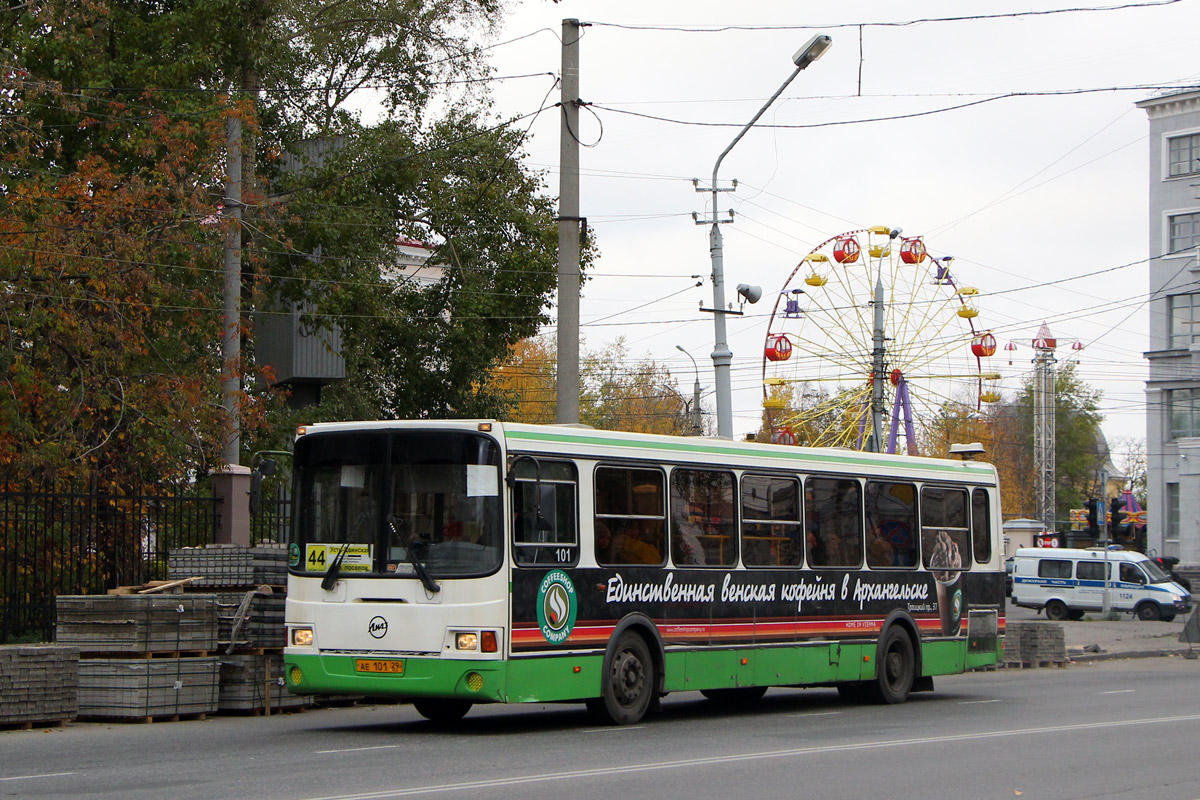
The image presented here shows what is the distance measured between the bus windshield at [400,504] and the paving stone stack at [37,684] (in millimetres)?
2502

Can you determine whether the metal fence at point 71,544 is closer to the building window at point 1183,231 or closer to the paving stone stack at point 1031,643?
the paving stone stack at point 1031,643

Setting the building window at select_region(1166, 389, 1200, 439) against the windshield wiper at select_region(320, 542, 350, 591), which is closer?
the windshield wiper at select_region(320, 542, 350, 591)

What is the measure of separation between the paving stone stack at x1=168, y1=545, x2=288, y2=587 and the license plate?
3652 millimetres

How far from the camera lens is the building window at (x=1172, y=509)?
63188 millimetres

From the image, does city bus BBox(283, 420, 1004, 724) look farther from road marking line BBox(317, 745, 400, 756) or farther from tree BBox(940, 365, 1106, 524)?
tree BBox(940, 365, 1106, 524)

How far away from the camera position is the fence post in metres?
21.3

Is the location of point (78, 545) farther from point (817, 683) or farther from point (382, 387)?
point (382, 387)

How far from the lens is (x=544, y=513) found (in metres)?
13.4

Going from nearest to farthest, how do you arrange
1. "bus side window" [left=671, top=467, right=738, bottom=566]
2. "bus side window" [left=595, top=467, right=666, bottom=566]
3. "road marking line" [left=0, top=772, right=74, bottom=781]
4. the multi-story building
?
"road marking line" [left=0, top=772, right=74, bottom=781]
"bus side window" [left=595, top=467, right=666, bottom=566]
"bus side window" [left=671, top=467, right=738, bottom=566]
the multi-story building

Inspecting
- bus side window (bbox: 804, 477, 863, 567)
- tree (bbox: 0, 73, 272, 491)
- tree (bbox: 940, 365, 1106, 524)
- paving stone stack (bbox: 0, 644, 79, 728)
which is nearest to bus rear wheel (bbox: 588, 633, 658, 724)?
bus side window (bbox: 804, 477, 863, 567)

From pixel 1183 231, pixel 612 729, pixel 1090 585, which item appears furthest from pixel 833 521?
pixel 1183 231

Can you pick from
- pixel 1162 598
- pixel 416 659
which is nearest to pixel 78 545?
pixel 416 659

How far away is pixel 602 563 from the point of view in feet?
45.9

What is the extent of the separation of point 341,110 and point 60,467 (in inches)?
651
